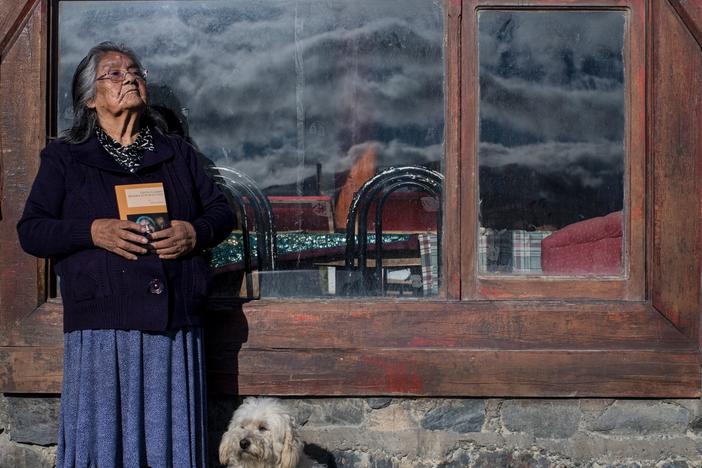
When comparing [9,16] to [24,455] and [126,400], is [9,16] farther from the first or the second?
[24,455]

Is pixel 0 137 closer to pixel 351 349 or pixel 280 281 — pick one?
pixel 280 281

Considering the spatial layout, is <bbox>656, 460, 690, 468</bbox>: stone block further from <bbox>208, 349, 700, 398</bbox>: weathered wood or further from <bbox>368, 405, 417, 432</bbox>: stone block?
<bbox>368, 405, 417, 432</bbox>: stone block

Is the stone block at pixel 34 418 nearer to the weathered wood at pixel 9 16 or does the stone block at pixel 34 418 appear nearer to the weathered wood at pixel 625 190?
the weathered wood at pixel 9 16

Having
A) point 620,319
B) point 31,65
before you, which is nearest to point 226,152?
point 31,65

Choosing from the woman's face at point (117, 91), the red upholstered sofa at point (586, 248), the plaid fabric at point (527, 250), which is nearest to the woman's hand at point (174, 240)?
the woman's face at point (117, 91)

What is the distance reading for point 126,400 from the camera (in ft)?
14.1

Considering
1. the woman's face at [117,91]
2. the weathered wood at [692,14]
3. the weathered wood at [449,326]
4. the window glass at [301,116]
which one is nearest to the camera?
the woman's face at [117,91]

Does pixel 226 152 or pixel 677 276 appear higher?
pixel 226 152

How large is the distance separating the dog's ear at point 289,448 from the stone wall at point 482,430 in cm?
57

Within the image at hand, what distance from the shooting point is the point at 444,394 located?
495 centimetres

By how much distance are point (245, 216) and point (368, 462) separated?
1330mm

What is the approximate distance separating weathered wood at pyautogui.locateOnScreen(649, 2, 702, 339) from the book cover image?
2.25 m

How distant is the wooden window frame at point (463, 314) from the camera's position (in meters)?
4.89

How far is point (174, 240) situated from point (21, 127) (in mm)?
1218
